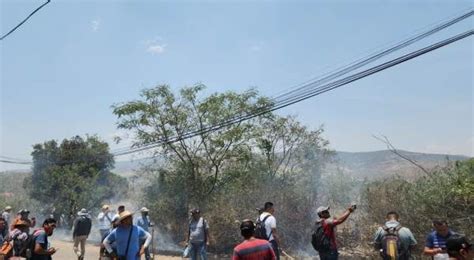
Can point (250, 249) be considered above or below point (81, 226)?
above

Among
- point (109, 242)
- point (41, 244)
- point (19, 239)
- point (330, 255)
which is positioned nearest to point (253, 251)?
point (109, 242)

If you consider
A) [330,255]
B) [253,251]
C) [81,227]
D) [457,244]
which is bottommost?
[330,255]

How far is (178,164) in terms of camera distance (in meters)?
20.0

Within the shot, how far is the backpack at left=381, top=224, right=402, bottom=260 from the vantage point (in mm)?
7586

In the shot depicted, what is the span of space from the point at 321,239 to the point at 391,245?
1140 mm

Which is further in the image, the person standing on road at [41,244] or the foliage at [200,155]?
the foliage at [200,155]

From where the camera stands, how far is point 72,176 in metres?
30.4

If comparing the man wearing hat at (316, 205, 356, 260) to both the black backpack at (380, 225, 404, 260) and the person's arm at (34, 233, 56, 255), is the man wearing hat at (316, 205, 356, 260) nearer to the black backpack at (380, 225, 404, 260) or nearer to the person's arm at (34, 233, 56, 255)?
the black backpack at (380, 225, 404, 260)

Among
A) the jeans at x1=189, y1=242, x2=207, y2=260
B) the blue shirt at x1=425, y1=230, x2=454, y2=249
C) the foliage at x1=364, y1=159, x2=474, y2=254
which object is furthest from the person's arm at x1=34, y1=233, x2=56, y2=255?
the foliage at x1=364, y1=159, x2=474, y2=254

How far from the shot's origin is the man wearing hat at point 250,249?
16.6 feet

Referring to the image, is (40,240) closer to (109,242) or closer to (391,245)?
(109,242)

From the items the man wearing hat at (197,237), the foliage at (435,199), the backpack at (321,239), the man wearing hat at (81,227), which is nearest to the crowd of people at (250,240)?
the backpack at (321,239)

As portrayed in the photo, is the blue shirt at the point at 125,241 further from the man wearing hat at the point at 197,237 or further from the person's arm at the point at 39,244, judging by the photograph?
the man wearing hat at the point at 197,237

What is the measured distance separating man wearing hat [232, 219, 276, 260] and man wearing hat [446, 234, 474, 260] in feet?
7.17
